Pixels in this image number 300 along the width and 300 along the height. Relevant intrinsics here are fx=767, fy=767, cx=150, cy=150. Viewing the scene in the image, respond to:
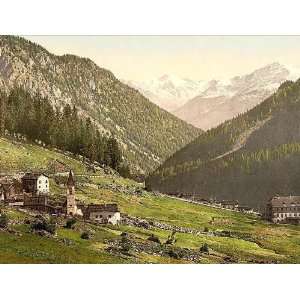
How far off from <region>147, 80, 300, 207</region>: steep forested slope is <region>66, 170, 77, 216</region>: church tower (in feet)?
7.08

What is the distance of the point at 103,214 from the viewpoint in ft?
69.7

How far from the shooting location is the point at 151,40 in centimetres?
2141

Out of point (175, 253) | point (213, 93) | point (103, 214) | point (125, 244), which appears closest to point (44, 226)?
point (103, 214)

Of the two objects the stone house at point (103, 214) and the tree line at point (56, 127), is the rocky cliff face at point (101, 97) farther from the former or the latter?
the stone house at point (103, 214)

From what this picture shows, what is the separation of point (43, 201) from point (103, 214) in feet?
5.55

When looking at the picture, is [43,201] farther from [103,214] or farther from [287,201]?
[287,201]

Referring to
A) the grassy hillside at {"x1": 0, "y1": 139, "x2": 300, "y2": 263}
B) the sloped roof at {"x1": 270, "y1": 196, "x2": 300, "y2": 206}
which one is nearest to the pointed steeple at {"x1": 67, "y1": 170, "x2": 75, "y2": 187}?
the grassy hillside at {"x1": 0, "y1": 139, "x2": 300, "y2": 263}

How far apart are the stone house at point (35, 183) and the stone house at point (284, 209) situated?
622cm

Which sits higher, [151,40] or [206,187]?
[151,40]

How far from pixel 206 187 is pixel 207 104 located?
8.15 ft

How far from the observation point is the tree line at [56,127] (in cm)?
2205

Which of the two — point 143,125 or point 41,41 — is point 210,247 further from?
point 41,41

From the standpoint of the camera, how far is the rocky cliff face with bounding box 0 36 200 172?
2191 cm
